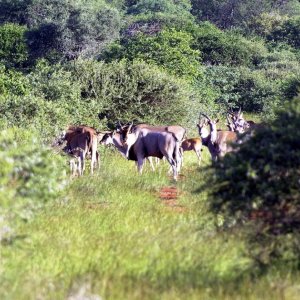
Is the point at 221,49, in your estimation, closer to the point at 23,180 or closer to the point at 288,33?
the point at 288,33

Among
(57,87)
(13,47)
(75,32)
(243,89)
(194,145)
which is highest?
(75,32)

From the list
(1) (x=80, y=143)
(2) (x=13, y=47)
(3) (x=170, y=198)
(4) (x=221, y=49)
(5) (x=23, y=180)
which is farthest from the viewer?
(2) (x=13, y=47)

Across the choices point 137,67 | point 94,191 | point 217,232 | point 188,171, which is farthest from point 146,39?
point 217,232

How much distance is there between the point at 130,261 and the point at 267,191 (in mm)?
1541

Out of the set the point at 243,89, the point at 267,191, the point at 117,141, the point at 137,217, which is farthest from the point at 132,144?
the point at 243,89

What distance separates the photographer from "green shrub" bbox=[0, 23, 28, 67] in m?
49.3

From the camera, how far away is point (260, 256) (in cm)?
688

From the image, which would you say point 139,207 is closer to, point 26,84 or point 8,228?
point 8,228

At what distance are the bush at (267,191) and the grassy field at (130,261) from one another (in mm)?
219

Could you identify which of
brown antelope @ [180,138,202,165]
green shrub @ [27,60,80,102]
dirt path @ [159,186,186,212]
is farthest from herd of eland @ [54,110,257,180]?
green shrub @ [27,60,80,102]

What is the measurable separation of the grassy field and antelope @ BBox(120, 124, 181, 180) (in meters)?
6.98

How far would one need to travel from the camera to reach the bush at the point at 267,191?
6988mm

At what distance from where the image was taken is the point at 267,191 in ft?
22.9

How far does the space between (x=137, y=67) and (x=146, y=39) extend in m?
12.5
